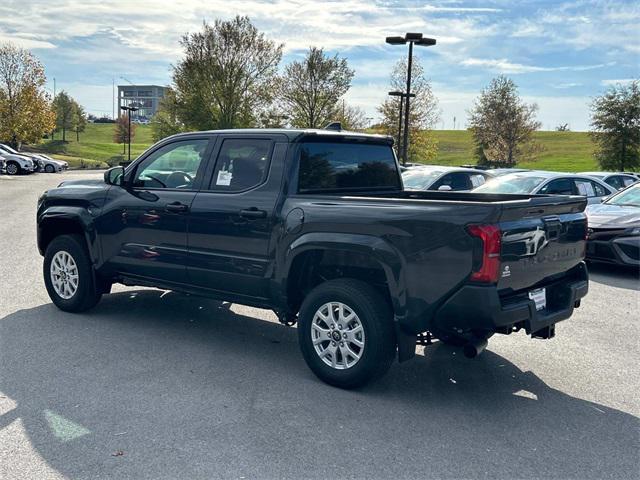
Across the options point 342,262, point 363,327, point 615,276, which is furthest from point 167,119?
point 363,327

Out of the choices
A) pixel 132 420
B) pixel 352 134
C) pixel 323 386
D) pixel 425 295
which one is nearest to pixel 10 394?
pixel 132 420

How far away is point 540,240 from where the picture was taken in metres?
4.21

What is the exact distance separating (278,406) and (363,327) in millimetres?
808

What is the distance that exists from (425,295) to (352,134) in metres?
2.01

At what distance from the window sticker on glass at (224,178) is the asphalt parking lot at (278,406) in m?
1.47

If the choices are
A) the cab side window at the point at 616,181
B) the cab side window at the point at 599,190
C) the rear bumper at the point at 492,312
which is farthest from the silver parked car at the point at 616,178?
the rear bumper at the point at 492,312

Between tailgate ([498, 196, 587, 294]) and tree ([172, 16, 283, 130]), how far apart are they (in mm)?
43352

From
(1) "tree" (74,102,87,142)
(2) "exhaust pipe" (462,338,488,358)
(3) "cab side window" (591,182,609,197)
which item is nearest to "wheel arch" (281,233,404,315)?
(2) "exhaust pipe" (462,338,488,358)

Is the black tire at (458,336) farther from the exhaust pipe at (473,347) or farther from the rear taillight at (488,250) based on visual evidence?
the rear taillight at (488,250)

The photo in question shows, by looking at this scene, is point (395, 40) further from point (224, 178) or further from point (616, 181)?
point (224, 178)

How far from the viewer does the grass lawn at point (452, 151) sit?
207 ft

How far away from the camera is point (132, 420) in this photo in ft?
12.6

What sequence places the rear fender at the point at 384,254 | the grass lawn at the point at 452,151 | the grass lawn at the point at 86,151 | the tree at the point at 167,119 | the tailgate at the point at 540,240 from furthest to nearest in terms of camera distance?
the grass lawn at the point at 452,151 → the grass lawn at the point at 86,151 → the tree at the point at 167,119 → the rear fender at the point at 384,254 → the tailgate at the point at 540,240

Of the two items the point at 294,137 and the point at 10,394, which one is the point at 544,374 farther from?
the point at 10,394
